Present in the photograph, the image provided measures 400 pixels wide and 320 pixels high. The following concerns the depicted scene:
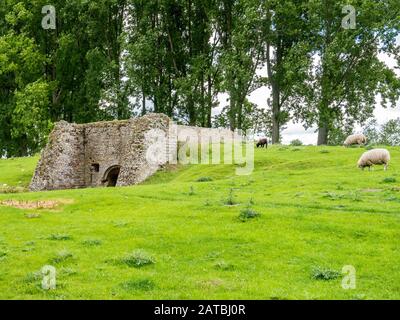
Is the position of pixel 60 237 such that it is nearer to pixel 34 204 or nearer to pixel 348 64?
pixel 34 204

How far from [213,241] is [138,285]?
15.2 feet

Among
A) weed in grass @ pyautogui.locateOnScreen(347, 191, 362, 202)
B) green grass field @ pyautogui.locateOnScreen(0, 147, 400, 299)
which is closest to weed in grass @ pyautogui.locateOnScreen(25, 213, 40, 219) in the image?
green grass field @ pyautogui.locateOnScreen(0, 147, 400, 299)

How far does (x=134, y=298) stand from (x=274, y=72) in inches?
1947

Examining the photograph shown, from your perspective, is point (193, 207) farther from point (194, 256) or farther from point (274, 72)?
point (274, 72)

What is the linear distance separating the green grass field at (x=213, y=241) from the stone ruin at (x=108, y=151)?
10.9 m

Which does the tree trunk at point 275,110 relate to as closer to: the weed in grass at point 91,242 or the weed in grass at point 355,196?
the weed in grass at point 355,196

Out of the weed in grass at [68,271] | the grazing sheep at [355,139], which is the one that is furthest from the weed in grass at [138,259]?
the grazing sheep at [355,139]

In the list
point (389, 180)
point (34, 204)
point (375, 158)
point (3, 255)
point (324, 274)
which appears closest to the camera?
point (324, 274)

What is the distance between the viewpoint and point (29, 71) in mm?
63281

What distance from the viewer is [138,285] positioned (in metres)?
13.0

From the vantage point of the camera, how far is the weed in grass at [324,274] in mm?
13414

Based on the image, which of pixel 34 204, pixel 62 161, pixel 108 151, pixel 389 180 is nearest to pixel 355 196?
pixel 389 180

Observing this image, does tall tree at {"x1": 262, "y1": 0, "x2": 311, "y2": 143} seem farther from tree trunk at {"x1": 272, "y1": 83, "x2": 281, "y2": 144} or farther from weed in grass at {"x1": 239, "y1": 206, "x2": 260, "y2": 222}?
weed in grass at {"x1": 239, "y1": 206, "x2": 260, "y2": 222}

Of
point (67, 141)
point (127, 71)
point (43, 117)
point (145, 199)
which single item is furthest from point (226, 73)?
point (145, 199)
